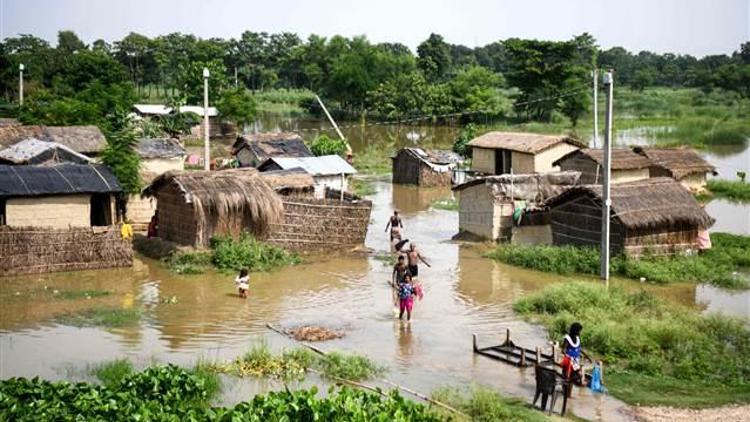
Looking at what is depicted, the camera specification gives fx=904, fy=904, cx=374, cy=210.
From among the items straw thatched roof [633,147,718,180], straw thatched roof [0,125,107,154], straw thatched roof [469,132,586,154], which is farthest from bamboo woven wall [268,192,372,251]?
straw thatched roof [633,147,718,180]

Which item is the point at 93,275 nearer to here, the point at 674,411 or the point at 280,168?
the point at 280,168

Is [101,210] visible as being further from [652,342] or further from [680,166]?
[680,166]

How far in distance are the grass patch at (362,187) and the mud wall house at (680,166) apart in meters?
8.88

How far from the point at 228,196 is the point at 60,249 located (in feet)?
11.7

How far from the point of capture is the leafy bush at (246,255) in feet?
62.3

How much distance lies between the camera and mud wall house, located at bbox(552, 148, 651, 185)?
26734mm

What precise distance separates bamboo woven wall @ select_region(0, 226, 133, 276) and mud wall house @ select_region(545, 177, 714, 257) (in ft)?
31.7

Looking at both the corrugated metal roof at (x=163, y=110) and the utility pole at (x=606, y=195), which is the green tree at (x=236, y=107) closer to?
the corrugated metal roof at (x=163, y=110)

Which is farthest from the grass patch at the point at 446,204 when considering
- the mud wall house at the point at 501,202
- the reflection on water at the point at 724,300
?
the reflection on water at the point at 724,300

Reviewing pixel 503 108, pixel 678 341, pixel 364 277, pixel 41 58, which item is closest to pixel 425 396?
pixel 678 341

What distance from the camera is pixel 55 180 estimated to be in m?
19.1

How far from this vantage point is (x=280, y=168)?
26.6 metres

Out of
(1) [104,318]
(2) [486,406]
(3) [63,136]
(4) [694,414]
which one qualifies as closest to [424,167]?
(3) [63,136]

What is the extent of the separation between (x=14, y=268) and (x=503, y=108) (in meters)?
41.8
